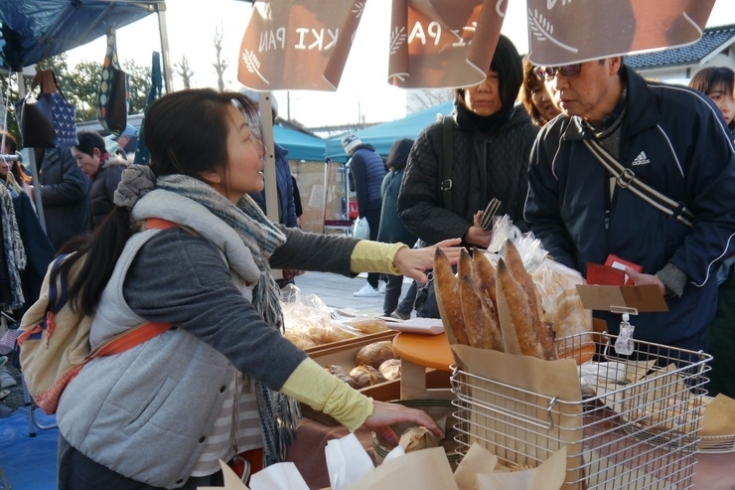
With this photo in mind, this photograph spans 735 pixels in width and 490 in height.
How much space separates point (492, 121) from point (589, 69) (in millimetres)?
693

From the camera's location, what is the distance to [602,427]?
1095mm

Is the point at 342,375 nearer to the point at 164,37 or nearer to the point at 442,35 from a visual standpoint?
the point at 442,35

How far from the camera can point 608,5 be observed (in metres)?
1.27

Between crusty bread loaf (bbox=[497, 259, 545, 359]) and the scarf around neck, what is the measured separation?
82cm

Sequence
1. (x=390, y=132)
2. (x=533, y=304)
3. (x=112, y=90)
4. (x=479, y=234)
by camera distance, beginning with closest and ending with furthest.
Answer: (x=533, y=304) → (x=479, y=234) → (x=112, y=90) → (x=390, y=132)

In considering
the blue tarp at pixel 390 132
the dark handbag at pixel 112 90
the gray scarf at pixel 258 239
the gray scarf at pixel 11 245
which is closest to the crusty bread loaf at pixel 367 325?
the gray scarf at pixel 258 239

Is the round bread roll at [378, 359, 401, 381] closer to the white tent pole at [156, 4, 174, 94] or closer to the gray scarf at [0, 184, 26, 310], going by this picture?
the white tent pole at [156, 4, 174, 94]

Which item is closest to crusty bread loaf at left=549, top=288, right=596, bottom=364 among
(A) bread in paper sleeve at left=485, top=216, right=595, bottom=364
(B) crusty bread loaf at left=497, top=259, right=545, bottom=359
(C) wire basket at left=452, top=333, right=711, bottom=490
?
(A) bread in paper sleeve at left=485, top=216, right=595, bottom=364

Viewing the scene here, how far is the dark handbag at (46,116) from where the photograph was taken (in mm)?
4570

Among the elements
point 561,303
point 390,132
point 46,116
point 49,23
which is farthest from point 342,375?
point 390,132

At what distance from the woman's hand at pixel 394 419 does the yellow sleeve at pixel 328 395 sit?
0.05 feet

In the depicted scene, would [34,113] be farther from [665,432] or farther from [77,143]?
[665,432]

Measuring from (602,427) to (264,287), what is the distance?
94 cm

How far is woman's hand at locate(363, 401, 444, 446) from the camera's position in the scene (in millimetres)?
1222
